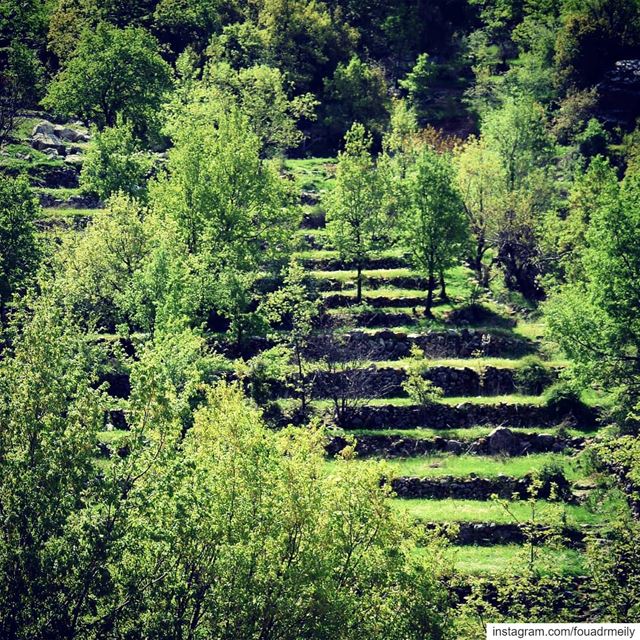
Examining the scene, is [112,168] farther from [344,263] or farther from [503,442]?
[503,442]

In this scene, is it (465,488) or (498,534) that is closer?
(498,534)

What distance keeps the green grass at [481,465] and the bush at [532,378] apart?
6.19m

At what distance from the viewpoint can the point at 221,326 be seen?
249ft

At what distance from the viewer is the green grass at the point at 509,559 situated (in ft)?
171

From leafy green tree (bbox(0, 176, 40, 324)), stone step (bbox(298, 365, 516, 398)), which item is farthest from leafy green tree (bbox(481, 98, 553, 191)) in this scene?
leafy green tree (bbox(0, 176, 40, 324))

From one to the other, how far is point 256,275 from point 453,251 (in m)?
14.4

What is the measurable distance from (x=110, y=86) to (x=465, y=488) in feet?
189

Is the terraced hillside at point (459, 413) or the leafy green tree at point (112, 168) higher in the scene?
the leafy green tree at point (112, 168)

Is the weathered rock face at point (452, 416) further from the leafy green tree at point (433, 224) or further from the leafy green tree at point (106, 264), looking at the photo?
the leafy green tree at point (106, 264)

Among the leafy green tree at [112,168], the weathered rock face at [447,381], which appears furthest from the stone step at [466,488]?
the leafy green tree at [112,168]

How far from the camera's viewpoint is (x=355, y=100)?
10706 cm

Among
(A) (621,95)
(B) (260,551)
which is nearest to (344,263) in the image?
(A) (621,95)

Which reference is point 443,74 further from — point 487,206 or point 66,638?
point 66,638

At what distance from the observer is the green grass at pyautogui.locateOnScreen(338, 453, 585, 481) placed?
5959cm
